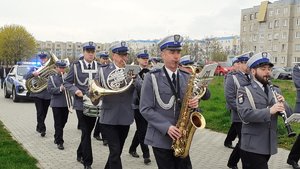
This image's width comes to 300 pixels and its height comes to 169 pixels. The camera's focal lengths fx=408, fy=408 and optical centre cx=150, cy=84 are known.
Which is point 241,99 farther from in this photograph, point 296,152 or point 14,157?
point 14,157

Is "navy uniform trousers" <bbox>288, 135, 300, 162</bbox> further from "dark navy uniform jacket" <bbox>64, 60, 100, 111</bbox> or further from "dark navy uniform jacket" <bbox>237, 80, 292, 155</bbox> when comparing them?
"dark navy uniform jacket" <bbox>64, 60, 100, 111</bbox>

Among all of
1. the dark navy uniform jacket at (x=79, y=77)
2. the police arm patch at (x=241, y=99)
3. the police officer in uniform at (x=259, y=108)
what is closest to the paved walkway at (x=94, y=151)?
the dark navy uniform jacket at (x=79, y=77)

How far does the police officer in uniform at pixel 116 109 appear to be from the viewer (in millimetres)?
5742

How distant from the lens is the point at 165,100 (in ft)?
14.2

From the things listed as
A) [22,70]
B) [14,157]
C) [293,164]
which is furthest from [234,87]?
[22,70]

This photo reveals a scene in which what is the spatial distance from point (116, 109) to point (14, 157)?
2.82m

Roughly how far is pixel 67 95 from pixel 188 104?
4753 millimetres

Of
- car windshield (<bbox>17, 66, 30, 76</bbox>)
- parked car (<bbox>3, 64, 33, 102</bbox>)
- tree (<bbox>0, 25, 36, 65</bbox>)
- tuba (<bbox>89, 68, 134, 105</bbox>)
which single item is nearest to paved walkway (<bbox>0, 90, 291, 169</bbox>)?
tuba (<bbox>89, 68, 134, 105</bbox>)

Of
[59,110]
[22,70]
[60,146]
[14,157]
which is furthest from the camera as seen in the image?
[22,70]

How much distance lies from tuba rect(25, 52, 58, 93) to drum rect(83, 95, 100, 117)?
153 inches

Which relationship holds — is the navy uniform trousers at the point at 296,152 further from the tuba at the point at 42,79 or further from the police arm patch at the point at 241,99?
the tuba at the point at 42,79

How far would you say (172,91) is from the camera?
4328 millimetres

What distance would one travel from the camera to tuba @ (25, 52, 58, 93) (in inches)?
405

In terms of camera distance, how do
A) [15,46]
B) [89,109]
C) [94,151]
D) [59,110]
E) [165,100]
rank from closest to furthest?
1. [165,100]
2. [89,109]
3. [94,151]
4. [59,110]
5. [15,46]
